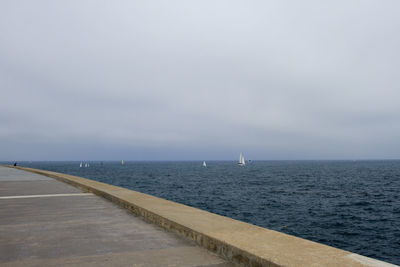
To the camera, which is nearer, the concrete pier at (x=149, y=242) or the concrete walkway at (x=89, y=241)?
the concrete pier at (x=149, y=242)

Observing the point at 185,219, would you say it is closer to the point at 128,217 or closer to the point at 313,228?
the point at 128,217

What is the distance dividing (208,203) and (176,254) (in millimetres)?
24750

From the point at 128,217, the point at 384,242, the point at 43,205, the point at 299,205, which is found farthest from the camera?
the point at 299,205

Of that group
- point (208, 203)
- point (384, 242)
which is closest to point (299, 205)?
point (208, 203)

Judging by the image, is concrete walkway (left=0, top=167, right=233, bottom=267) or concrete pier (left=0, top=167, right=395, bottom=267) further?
concrete walkway (left=0, top=167, right=233, bottom=267)

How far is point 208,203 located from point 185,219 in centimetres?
2326

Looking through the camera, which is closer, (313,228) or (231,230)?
(231,230)

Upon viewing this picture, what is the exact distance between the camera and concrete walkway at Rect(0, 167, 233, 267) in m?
4.07

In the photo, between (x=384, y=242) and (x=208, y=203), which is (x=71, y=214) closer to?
(x=384, y=242)

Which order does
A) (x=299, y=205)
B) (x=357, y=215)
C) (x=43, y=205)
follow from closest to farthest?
(x=43, y=205) → (x=357, y=215) → (x=299, y=205)

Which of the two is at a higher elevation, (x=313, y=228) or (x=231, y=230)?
(x=231, y=230)

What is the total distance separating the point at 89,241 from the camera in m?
5.01

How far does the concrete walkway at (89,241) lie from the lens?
4.07 meters

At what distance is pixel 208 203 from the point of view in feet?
93.7
